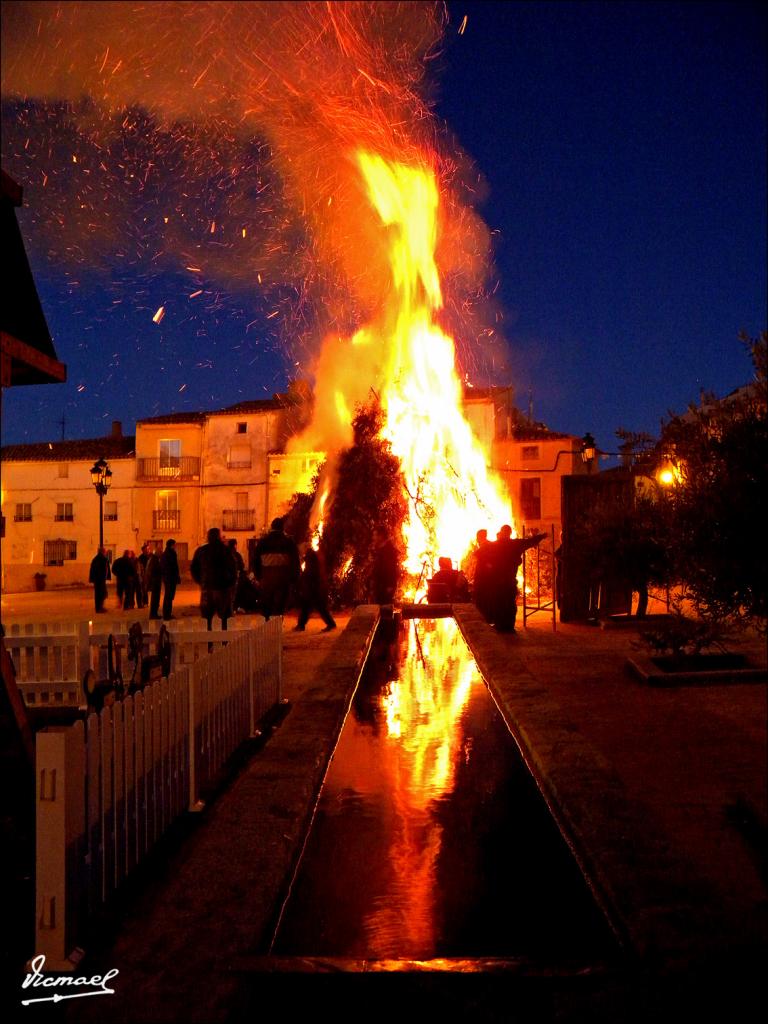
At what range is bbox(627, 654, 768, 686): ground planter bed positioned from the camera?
32.5ft

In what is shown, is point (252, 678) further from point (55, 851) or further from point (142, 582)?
point (142, 582)

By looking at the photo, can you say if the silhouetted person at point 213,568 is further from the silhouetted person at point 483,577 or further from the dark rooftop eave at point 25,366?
the dark rooftop eave at point 25,366

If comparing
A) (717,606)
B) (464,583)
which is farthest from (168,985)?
(464,583)

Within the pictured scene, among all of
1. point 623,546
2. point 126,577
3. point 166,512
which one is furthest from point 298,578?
point 166,512

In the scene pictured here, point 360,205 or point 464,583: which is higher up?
point 360,205

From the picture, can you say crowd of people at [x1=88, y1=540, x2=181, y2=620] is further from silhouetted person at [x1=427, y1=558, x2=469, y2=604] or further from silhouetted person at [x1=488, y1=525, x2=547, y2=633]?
silhouetted person at [x1=488, y1=525, x2=547, y2=633]

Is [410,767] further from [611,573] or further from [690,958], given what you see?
[611,573]

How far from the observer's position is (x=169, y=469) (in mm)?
50594

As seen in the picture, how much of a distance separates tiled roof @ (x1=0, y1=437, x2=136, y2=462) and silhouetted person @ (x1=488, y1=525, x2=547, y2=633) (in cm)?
4091

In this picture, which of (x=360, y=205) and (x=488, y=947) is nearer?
(x=488, y=947)

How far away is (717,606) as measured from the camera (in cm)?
669

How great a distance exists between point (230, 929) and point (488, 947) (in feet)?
3.42

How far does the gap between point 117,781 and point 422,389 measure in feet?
73.1

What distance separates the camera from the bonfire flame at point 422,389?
2350 centimetres
